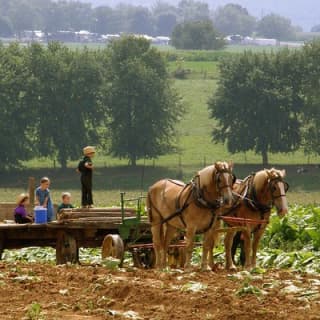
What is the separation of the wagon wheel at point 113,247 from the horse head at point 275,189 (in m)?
2.19

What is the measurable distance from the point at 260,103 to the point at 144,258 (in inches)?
3183

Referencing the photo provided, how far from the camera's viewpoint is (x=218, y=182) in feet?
70.1

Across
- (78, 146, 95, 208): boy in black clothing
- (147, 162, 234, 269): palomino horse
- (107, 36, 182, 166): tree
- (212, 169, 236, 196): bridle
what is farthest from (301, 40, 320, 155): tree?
(212, 169, 236, 196): bridle

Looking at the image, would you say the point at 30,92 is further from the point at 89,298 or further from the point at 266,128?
the point at 89,298

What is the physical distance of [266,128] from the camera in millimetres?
Result: 103125

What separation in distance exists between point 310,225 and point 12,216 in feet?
17.4

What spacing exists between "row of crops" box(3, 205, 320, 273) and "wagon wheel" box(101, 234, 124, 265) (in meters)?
0.25

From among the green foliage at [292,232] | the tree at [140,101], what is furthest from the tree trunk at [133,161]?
the green foliage at [292,232]

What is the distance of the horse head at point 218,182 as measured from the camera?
21.2 m

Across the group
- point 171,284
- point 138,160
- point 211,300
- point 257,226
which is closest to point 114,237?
point 257,226

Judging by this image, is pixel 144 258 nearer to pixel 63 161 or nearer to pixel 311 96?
pixel 63 161

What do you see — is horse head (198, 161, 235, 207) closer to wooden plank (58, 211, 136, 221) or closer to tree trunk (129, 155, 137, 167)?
wooden plank (58, 211, 136, 221)

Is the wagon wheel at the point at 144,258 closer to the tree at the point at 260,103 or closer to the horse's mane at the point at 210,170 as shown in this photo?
the horse's mane at the point at 210,170

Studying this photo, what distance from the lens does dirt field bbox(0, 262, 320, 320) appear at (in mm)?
16156
